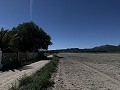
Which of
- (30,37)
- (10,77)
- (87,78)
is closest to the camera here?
(87,78)

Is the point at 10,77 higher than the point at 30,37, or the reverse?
the point at 30,37

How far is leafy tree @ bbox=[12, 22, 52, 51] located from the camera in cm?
5641

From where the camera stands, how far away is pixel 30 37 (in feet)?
191

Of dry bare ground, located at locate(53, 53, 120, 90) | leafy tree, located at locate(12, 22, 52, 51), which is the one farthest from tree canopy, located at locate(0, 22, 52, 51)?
dry bare ground, located at locate(53, 53, 120, 90)

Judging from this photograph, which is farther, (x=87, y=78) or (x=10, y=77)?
(x=10, y=77)

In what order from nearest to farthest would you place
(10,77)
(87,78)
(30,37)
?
1. (87,78)
2. (10,77)
3. (30,37)

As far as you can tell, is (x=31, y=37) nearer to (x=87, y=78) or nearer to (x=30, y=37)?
(x=30, y=37)

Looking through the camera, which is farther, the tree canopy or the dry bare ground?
the tree canopy

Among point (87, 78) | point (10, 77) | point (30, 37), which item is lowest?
point (87, 78)

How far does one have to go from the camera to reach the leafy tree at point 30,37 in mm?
56406

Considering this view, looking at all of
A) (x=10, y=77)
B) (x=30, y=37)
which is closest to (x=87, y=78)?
(x=10, y=77)

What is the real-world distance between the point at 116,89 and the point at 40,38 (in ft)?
168

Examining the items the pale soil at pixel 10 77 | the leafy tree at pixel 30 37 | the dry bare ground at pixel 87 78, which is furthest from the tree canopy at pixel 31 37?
the pale soil at pixel 10 77

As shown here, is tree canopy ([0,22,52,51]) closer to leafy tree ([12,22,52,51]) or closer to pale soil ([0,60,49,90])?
leafy tree ([12,22,52,51])
